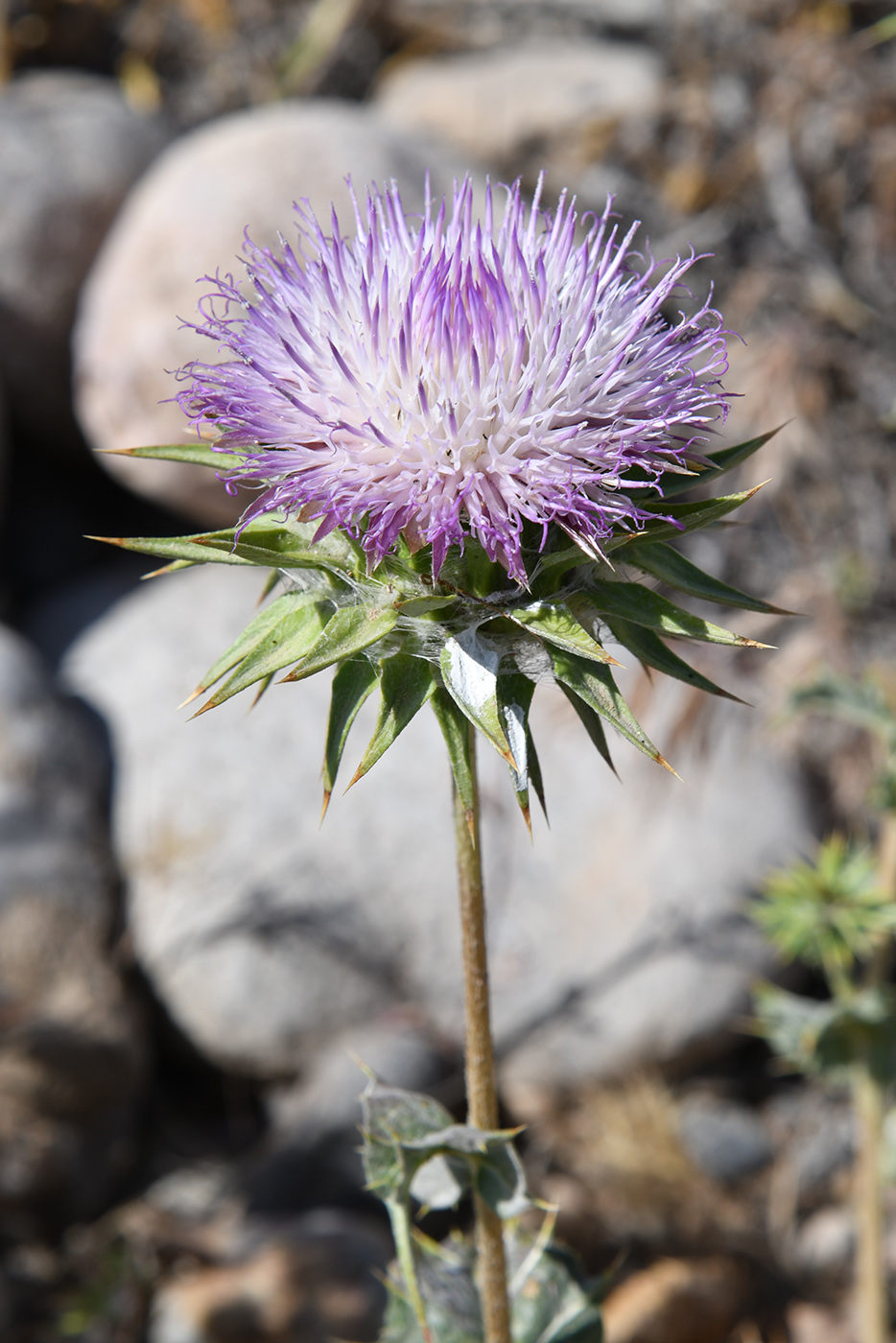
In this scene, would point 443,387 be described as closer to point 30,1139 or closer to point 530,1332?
point 530,1332

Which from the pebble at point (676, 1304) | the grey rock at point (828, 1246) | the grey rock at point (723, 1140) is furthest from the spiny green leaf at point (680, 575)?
the grey rock at point (828, 1246)

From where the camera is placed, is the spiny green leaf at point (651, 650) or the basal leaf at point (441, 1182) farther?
the basal leaf at point (441, 1182)

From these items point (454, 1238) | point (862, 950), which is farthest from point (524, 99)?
point (454, 1238)

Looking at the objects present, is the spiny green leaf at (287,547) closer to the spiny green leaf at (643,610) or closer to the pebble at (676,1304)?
the spiny green leaf at (643,610)

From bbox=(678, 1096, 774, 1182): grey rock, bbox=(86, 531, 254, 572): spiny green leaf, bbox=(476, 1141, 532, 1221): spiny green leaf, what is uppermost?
bbox=(86, 531, 254, 572): spiny green leaf

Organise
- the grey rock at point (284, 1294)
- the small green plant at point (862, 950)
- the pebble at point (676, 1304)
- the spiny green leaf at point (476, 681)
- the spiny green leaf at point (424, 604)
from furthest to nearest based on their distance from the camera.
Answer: the pebble at point (676, 1304) → the grey rock at point (284, 1294) → the small green plant at point (862, 950) → the spiny green leaf at point (424, 604) → the spiny green leaf at point (476, 681)

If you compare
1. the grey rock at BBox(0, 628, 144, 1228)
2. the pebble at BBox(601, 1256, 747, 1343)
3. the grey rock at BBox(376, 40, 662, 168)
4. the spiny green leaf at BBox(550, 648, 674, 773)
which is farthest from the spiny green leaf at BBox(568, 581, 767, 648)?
the grey rock at BBox(376, 40, 662, 168)

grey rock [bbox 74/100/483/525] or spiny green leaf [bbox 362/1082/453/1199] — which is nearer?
spiny green leaf [bbox 362/1082/453/1199]

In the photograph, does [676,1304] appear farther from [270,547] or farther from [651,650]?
[270,547]

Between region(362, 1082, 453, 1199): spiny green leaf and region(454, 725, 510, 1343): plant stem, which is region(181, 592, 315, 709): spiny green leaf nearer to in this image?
region(454, 725, 510, 1343): plant stem
